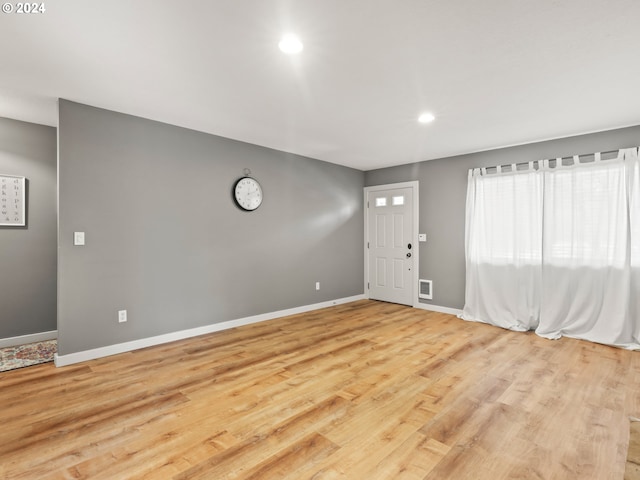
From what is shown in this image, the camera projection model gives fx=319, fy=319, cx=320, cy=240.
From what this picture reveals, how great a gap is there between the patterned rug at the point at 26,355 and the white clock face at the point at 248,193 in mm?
2701

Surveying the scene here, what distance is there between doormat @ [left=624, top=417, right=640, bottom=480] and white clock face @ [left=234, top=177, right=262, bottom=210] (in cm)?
425

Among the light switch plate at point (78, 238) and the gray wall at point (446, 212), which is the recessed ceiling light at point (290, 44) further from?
the gray wall at point (446, 212)

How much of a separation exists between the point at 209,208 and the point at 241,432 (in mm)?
2846

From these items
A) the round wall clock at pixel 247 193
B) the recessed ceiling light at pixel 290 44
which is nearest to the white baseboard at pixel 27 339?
the round wall clock at pixel 247 193

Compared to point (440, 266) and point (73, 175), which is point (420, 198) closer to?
point (440, 266)

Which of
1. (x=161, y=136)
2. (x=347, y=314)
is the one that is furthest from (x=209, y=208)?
(x=347, y=314)

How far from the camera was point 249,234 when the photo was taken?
15.1 feet

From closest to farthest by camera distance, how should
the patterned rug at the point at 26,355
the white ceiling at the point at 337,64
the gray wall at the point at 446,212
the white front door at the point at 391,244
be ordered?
the white ceiling at the point at 337,64 < the patterned rug at the point at 26,355 < the gray wall at the point at 446,212 < the white front door at the point at 391,244

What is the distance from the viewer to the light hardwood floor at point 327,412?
1.78m

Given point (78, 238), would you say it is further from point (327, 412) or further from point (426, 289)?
point (426, 289)

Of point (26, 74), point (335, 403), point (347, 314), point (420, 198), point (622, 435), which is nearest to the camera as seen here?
point (622, 435)

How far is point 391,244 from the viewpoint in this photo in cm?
605

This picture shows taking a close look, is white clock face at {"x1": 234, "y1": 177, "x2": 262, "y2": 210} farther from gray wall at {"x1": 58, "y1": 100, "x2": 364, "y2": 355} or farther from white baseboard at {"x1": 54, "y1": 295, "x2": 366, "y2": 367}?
white baseboard at {"x1": 54, "y1": 295, "x2": 366, "y2": 367}

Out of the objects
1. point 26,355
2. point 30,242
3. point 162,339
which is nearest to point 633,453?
point 162,339
